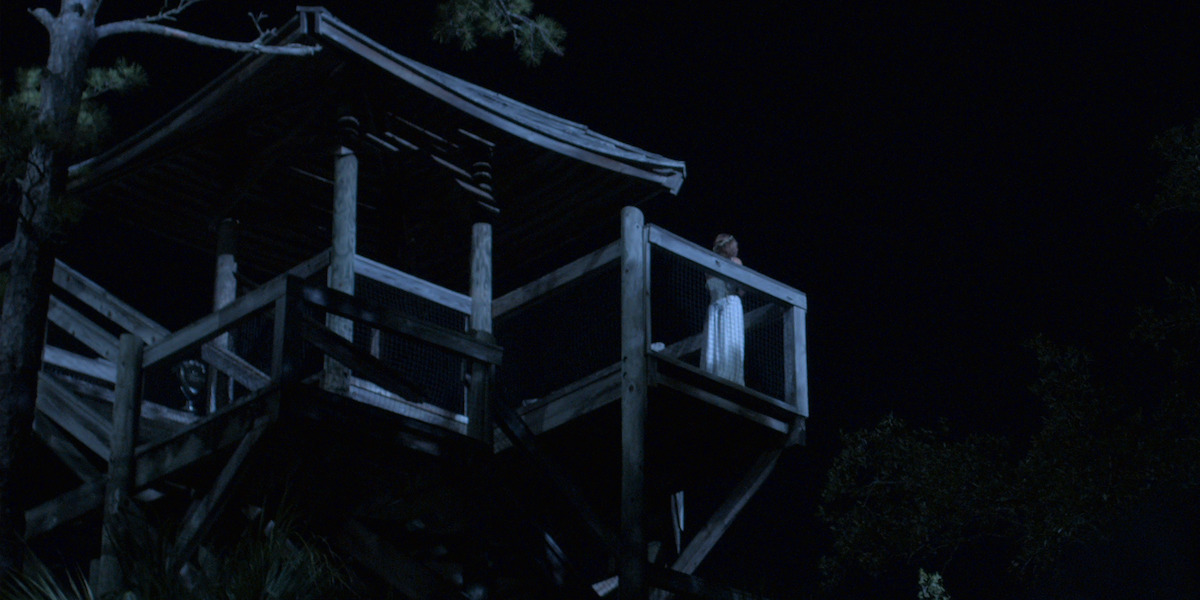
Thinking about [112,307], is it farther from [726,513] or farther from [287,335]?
[726,513]

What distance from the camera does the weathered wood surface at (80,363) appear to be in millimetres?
14555

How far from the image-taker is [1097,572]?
16.5 metres

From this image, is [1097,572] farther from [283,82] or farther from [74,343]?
[74,343]

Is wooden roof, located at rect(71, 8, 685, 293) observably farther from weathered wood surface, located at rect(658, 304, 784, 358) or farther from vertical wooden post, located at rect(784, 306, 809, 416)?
vertical wooden post, located at rect(784, 306, 809, 416)

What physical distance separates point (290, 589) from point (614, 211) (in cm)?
608

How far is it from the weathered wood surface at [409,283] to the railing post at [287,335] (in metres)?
1.79

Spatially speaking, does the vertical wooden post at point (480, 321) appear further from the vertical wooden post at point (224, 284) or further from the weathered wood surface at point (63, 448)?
the weathered wood surface at point (63, 448)

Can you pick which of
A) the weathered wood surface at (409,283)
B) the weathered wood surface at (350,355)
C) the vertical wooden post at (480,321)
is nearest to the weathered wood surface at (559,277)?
the vertical wooden post at (480,321)

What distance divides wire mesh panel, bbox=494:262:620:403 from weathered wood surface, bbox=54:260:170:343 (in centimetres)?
299

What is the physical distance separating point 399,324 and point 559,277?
6.34 feet

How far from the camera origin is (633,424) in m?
12.9

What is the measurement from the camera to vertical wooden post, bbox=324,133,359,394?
12.3m

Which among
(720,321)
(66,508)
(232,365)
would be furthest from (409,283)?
(66,508)

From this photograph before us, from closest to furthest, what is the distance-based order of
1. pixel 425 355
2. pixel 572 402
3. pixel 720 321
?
pixel 425 355 < pixel 572 402 < pixel 720 321
